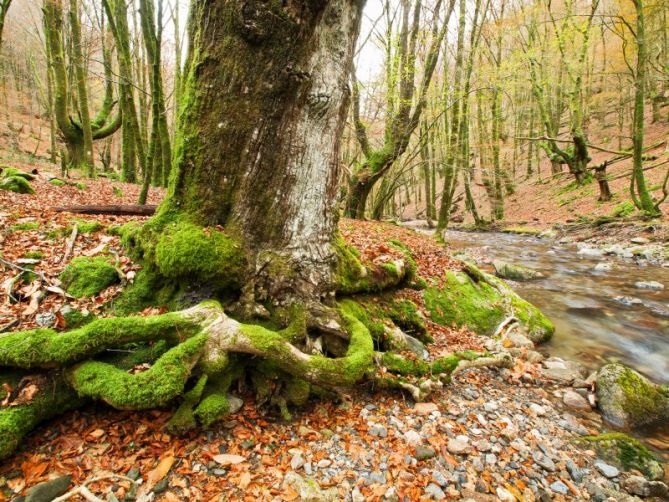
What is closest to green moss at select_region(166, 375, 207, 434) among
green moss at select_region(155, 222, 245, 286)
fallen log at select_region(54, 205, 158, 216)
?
green moss at select_region(155, 222, 245, 286)

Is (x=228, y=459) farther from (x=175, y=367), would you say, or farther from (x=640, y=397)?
(x=640, y=397)

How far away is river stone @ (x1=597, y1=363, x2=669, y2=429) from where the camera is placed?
397 centimetres

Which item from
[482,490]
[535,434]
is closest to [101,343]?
[482,490]

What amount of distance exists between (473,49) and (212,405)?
1329cm

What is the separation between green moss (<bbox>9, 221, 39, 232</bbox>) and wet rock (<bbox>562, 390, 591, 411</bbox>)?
23.9ft

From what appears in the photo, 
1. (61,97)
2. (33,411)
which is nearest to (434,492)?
(33,411)

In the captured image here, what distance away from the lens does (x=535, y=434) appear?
11.1 feet

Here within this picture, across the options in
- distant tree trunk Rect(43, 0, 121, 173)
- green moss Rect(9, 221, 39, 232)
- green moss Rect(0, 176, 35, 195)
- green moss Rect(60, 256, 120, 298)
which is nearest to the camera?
green moss Rect(60, 256, 120, 298)

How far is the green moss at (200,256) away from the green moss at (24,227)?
2.57 m

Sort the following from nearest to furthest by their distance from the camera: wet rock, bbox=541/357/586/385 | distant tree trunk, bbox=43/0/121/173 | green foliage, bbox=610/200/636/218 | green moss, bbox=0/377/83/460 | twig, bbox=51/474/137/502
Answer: twig, bbox=51/474/137/502 < green moss, bbox=0/377/83/460 < wet rock, bbox=541/357/586/385 < distant tree trunk, bbox=43/0/121/173 < green foliage, bbox=610/200/636/218

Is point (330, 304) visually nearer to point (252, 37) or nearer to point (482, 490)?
point (482, 490)

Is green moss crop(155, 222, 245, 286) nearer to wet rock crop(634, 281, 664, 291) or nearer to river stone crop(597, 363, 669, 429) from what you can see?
river stone crop(597, 363, 669, 429)

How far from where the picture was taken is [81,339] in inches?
97.7

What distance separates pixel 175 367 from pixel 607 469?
3.78 metres
